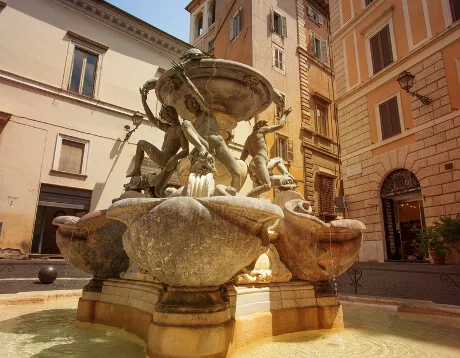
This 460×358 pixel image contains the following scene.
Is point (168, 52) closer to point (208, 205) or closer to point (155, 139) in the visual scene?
point (155, 139)

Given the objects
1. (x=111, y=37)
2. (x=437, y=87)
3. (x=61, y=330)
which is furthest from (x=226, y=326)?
(x=111, y=37)

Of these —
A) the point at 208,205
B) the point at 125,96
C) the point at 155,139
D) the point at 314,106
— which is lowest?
the point at 208,205

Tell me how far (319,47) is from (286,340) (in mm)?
24439

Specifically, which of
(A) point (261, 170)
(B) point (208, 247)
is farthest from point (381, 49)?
(B) point (208, 247)

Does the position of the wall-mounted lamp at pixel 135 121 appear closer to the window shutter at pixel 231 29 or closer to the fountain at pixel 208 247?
the fountain at pixel 208 247

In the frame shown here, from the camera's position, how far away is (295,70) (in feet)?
69.6

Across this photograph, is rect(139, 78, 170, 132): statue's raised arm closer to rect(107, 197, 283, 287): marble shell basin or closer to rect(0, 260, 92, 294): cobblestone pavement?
rect(107, 197, 283, 287): marble shell basin

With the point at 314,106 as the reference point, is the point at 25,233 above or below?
below

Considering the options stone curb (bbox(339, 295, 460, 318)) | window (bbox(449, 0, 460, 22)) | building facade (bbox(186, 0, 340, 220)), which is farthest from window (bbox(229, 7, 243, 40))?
stone curb (bbox(339, 295, 460, 318))

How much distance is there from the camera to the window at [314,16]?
23750 mm

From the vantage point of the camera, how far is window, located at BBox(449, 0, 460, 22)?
36.7 ft

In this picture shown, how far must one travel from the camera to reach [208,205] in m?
2.05

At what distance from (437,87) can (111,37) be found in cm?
1414

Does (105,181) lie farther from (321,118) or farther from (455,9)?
(321,118)
